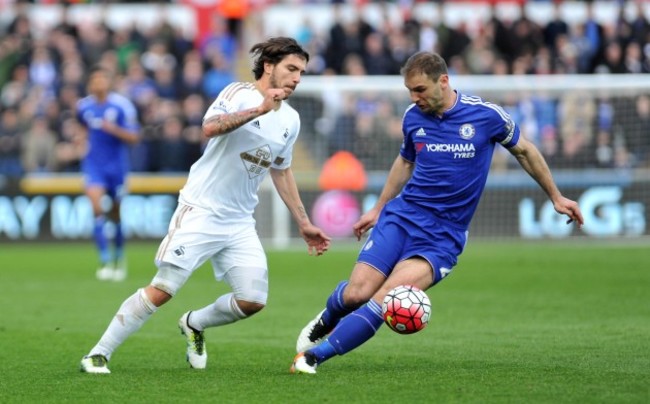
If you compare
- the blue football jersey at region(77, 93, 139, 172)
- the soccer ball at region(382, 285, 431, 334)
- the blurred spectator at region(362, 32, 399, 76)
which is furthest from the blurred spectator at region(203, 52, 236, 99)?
the soccer ball at region(382, 285, 431, 334)

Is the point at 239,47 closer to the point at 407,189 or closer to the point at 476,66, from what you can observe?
the point at 476,66

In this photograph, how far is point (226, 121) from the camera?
8.57 metres

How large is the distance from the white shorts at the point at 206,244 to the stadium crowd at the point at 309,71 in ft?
47.6

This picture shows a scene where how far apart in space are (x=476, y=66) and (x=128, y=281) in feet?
34.5

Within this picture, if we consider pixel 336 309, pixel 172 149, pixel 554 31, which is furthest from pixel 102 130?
pixel 554 31

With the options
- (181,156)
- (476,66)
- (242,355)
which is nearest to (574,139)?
(476,66)

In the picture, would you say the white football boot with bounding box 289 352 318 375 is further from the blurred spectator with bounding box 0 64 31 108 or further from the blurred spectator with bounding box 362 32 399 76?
the blurred spectator with bounding box 0 64 31 108

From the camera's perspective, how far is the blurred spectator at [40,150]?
2475 centimetres

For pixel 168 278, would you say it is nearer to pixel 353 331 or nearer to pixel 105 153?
pixel 353 331

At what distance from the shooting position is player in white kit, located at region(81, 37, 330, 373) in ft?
29.5

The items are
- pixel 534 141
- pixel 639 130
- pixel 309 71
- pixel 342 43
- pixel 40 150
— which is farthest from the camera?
pixel 309 71

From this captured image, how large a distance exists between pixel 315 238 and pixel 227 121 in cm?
136

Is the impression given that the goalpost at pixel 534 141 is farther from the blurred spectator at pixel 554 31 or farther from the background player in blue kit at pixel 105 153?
the background player in blue kit at pixel 105 153

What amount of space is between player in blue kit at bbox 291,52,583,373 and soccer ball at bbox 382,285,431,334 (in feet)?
0.84
